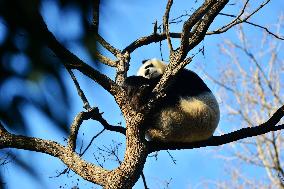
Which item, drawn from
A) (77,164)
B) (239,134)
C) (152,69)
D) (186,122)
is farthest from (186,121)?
(77,164)

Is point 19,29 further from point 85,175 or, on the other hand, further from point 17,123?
point 85,175

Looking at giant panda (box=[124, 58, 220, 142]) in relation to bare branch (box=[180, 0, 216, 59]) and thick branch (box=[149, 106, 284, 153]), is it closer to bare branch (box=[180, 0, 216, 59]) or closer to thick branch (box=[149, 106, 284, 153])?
thick branch (box=[149, 106, 284, 153])

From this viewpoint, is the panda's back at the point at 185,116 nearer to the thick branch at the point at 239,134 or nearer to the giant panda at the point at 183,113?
the giant panda at the point at 183,113

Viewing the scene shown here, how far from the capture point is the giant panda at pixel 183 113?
4551 millimetres

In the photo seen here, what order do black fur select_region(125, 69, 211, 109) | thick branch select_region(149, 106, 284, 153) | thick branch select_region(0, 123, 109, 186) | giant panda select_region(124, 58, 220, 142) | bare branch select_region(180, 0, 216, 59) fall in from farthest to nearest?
giant panda select_region(124, 58, 220, 142), black fur select_region(125, 69, 211, 109), thick branch select_region(149, 106, 284, 153), thick branch select_region(0, 123, 109, 186), bare branch select_region(180, 0, 216, 59)

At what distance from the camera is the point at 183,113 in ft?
15.5

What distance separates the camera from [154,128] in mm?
4555

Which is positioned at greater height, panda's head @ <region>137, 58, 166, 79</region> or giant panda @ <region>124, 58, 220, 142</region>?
panda's head @ <region>137, 58, 166, 79</region>

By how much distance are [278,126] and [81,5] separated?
3375 mm

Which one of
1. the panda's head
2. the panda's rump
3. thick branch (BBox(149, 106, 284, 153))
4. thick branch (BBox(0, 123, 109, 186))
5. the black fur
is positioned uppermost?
the panda's head

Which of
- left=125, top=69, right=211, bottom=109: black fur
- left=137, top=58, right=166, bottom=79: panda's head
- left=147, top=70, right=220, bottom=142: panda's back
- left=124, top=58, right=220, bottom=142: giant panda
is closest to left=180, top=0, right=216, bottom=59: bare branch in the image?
left=125, top=69, right=211, bottom=109: black fur

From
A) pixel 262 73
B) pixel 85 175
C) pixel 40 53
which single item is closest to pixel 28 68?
pixel 40 53

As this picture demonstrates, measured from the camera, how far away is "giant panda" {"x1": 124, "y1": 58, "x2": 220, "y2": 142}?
4.55 m

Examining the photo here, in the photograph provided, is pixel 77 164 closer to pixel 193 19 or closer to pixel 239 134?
pixel 193 19
